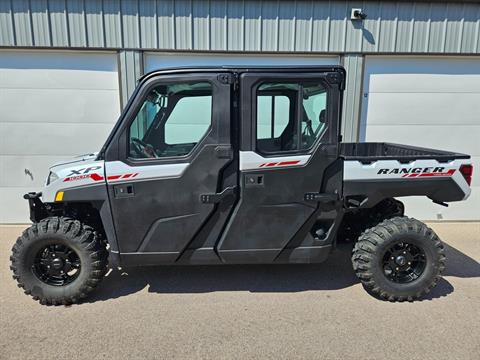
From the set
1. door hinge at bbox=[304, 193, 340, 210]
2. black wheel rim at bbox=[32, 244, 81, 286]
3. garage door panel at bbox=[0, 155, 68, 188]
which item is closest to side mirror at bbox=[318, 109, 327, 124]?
door hinge at bbox=[304, 193, 340, 210]

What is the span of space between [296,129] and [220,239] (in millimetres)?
1238

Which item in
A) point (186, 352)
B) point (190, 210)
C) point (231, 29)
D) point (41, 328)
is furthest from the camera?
point (231, 29)

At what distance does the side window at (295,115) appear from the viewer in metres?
3.02

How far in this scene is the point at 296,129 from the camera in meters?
3.06

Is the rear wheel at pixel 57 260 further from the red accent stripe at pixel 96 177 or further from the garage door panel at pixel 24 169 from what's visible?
the garage door panel at pixel 24 169

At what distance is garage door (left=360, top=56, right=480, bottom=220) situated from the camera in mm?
5656

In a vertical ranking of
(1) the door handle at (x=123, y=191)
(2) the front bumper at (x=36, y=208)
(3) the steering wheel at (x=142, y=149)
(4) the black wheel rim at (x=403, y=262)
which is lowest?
(4) the black wheel rim at (x=403, y=262)

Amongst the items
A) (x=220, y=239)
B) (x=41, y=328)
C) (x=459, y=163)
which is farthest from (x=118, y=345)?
(x=459, y=163)

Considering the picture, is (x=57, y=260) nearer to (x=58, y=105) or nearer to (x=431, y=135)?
(x=58, y=105)

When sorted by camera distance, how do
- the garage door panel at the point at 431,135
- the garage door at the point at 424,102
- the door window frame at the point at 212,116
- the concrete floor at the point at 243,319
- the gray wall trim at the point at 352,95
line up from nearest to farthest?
the concrete floor at the point at 243,319 < the door window frame at the point at 212,116 < the gray wall trim at the point at 352,95 < the garage door at the point at 424,102 < the garage door panel at the point at 431,135

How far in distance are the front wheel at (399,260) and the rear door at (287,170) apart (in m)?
0.40

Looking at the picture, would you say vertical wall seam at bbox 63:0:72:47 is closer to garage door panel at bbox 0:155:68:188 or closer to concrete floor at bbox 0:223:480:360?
garage door panel at bbox 0:155:68:188

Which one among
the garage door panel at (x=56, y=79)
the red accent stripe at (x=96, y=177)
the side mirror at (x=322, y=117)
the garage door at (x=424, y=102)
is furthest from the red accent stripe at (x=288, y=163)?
the garage door panel at (x=56, y=79)

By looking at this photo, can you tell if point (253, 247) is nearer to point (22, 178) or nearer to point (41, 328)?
point (41, 328)
